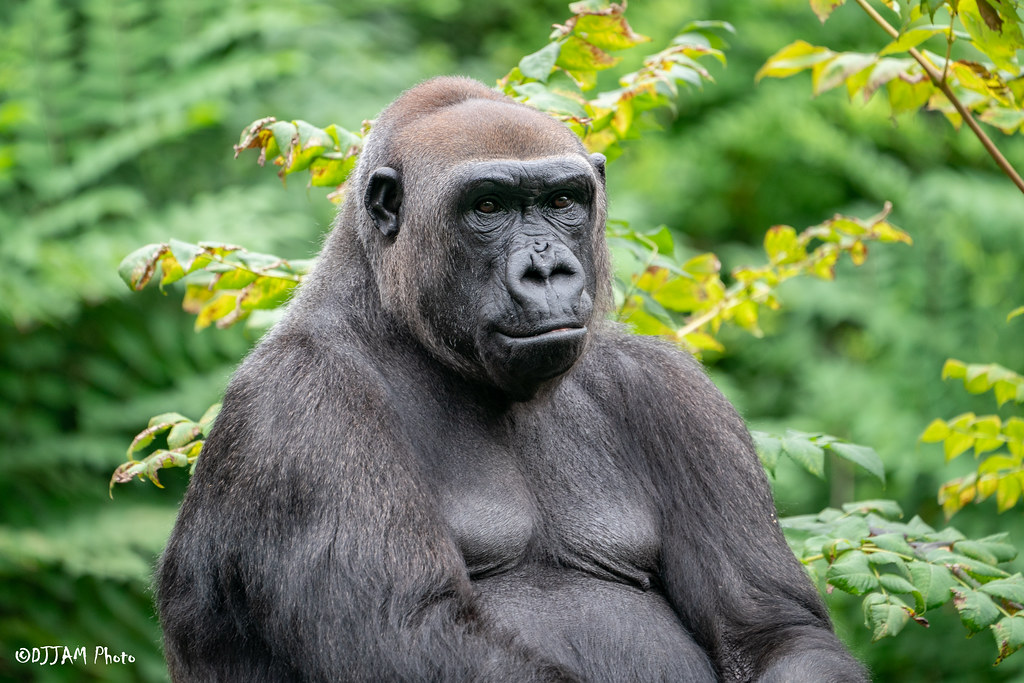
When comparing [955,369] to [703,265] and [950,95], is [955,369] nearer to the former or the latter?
[950,95]

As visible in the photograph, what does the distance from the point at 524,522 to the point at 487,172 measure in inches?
41.4

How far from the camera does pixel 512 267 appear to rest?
325cm

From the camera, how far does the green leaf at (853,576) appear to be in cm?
336

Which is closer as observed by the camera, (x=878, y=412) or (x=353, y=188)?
(x=353, y=188)

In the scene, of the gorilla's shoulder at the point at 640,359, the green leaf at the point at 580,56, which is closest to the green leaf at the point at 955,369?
the gorilla's shoulder at the point at 640,359

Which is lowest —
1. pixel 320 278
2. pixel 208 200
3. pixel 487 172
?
pixel 208 200

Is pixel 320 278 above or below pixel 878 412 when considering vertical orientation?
above

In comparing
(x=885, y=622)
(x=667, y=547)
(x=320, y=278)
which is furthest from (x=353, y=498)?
(x=885, y=622)

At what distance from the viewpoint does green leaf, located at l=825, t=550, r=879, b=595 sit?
3.36m

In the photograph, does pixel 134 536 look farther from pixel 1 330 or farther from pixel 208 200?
pixel 208 200

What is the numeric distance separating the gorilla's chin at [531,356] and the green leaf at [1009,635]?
150cm

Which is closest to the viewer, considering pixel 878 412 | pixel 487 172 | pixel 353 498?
pixel 353 498

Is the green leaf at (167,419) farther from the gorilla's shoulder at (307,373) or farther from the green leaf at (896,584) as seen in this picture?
the green leaf at (896,584)

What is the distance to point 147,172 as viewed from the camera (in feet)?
27.0
